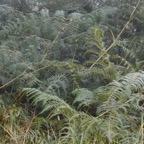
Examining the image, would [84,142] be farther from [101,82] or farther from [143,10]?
[143,10]

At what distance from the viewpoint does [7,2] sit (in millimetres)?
3799

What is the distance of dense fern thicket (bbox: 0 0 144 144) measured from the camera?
81.9 inches

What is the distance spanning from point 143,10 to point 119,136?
155 centimetres

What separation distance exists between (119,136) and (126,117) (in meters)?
0.19

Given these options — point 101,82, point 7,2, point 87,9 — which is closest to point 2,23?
point 7,2

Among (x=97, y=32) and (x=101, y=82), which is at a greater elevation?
(x=97, y=32)

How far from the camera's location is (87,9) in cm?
388

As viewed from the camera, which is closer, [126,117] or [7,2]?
[126,117]

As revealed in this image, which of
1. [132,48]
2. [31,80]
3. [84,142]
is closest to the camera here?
[84,142]

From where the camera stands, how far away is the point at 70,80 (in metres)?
2.55

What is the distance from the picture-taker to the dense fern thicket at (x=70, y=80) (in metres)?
2.08

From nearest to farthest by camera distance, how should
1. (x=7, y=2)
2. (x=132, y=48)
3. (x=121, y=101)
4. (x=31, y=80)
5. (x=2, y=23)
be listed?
(x=121, y=101), (x=31, y=80), (x=132, y=48), (x=2, y=23), (x=7, y=2)

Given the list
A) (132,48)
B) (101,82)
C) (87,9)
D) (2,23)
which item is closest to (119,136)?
(101,82)

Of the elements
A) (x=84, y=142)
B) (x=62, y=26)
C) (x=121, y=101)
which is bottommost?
(x=84, y=142)
